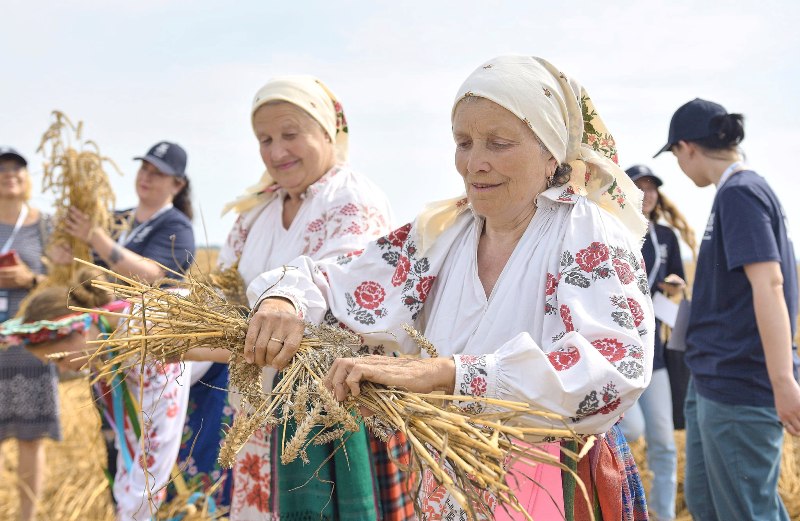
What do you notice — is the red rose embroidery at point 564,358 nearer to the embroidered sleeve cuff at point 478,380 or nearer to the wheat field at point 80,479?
the embroidered sleeve cuff at point 478,380

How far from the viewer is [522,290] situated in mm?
1923

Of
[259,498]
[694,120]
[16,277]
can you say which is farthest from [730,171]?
[16,277]

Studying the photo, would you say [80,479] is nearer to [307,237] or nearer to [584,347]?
[307,237]

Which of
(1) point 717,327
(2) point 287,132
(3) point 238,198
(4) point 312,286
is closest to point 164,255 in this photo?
(3) point 238,198

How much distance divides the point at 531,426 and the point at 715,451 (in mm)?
1685

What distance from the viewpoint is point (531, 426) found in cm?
162

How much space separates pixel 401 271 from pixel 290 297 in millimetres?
324

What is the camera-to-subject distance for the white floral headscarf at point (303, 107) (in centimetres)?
306

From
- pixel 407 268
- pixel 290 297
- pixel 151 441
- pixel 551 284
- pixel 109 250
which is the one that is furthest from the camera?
pixel 109 250

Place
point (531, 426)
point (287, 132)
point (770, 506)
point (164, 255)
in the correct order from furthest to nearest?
1. point (164, 255)
2. point (287, 132)
3. point (770, 506)
4. point (531, 426)

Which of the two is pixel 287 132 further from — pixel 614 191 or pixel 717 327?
pixel 717 327

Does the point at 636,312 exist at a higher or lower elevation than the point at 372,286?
lower

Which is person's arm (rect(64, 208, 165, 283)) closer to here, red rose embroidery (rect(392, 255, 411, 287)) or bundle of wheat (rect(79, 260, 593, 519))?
bundle of wheat (rect(79, 260, 593, 519))

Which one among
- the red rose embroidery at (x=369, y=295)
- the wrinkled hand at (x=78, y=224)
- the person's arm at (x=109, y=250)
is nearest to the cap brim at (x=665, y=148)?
the red rose embroidery at (x=369, y=295)
